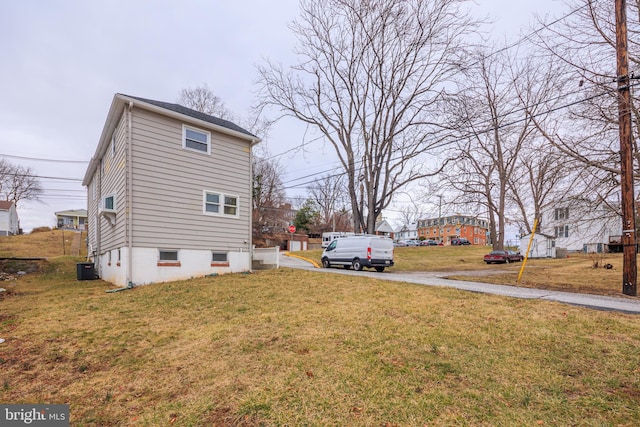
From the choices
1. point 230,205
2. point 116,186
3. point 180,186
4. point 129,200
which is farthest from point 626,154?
point 116,186

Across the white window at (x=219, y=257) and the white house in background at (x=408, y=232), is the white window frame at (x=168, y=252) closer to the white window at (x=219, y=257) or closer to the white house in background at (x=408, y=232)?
the white window at (x=219, y=257)

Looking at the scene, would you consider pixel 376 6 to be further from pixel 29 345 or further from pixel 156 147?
pixel 29 345

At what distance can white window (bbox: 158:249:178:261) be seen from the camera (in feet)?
35.5

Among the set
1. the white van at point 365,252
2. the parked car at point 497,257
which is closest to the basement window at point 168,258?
the white van at point 365,252

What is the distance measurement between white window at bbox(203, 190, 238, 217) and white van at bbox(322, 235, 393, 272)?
21.9 ft

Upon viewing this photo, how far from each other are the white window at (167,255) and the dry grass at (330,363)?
12.6 feet

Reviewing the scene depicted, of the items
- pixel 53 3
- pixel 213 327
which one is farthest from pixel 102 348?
pixel 53 3

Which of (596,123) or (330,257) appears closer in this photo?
(596,123)

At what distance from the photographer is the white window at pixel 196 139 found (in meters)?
11.7

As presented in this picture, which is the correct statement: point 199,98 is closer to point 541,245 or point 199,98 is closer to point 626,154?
point 626,154

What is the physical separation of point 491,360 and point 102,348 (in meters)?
5.28

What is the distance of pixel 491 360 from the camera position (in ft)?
12.5

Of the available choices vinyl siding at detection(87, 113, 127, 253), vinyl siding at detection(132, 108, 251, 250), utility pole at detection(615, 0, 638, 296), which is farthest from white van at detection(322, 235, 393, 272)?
vinyl siding at detection(87, 113, 127, 253)

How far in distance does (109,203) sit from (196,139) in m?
3.98
